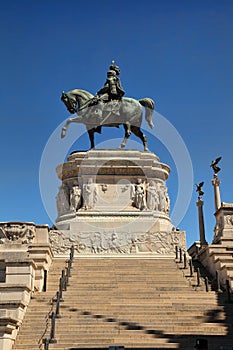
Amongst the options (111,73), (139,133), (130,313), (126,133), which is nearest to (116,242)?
(126,133)

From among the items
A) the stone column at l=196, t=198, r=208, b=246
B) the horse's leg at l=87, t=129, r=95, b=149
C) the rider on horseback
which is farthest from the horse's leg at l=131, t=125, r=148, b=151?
the stone column at l=196, t=198, r=208, b=246

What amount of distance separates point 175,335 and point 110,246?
11429 mm

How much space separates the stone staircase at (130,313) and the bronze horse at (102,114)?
12555mm

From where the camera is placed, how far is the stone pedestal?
2661 cm

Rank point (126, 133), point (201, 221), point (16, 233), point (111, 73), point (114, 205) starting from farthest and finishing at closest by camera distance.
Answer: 1. point (111, 73)
2. point (201, 221)
3. point (126, 133)
4. point (114, 205)
5. point (16, 233)

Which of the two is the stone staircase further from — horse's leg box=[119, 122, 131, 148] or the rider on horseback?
the rider on horseback

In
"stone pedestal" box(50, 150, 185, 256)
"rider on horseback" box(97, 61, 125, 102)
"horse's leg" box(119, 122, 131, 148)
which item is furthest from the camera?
"rider on horseback" box(97, 61, 125, 102)

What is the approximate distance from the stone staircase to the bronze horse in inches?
494

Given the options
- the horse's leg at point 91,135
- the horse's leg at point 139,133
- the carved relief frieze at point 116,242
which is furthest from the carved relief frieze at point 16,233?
the horse's leg at point 139,133

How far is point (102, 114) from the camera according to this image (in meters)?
32.5

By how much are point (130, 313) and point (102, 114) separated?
1785cm

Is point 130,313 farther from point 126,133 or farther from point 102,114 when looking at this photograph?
point 102,114

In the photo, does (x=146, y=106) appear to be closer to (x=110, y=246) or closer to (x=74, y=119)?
(x=74, y=119)

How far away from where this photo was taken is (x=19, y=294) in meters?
17.6
